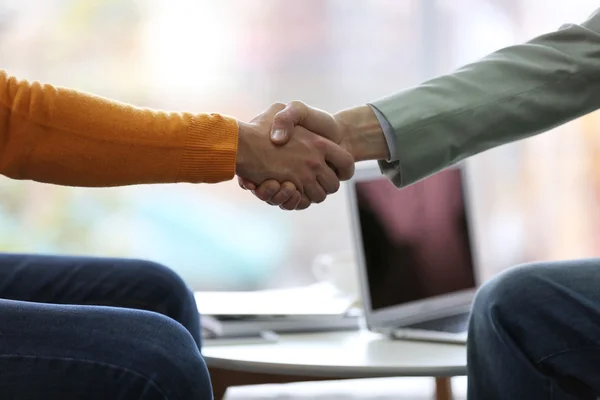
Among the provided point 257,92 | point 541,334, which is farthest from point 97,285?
point 257,92

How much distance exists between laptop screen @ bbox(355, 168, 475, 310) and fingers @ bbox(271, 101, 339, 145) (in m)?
0.21

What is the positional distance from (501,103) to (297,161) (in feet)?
1.29

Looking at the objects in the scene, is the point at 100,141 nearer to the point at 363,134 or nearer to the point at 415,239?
the point at 363,134

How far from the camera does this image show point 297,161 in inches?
60.4

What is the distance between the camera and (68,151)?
1.18 meters

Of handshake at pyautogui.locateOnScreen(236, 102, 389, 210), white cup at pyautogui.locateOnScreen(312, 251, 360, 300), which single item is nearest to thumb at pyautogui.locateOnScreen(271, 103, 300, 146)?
handshake at pyautogui.locateOnScreen(236, 102, 389, 210)

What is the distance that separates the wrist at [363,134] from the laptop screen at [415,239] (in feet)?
0.71

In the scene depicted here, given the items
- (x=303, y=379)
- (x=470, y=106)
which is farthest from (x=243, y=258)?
(x=470, y=106)

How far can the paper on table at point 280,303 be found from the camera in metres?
1.75

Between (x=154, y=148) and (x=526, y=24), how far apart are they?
1351 mm

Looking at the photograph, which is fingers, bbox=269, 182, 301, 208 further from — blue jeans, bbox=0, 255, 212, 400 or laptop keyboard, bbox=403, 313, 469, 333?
blue jeans, bbox=0, 255, 212, 400

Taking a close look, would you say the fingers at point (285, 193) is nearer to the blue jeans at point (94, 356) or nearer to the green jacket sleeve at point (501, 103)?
the green jacket sleeve at point (501, 103)

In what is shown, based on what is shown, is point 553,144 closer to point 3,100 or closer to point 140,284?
point 140,284

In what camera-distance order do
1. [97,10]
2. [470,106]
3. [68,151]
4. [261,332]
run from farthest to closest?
1. [97,10]
2. [261,332]
3. [470,106]
4. [68,151]
